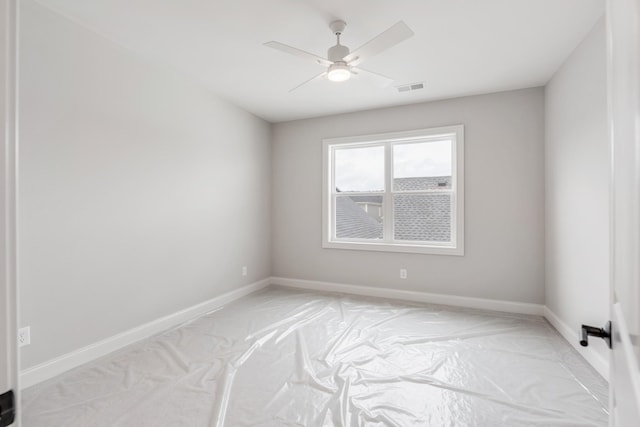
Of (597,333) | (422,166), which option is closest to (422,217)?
(422,166)

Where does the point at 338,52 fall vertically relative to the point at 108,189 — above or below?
above

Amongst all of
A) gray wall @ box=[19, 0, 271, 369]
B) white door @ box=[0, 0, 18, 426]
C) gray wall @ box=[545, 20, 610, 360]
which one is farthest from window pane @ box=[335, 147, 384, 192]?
white door @ box=[0, 0, 18, 426]

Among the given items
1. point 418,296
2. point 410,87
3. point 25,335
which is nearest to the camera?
point 25,335

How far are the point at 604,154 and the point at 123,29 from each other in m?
3.69

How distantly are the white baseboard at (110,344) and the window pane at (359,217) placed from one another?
73.8 inches

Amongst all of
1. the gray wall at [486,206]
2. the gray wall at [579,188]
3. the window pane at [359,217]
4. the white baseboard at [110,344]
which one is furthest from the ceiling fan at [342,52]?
the white baseboard at [110,344]

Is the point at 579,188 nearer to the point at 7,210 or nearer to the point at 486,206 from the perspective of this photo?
the point at 486,206

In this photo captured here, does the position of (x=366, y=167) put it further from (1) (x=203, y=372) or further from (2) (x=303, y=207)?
(1) (x=203, y=372)

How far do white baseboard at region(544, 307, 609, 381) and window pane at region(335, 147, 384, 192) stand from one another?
2366 mm

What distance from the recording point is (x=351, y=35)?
2.38 metres

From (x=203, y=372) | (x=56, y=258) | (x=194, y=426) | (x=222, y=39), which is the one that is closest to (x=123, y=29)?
(x=222, y=39)

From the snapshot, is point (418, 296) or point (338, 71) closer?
point (338, 71)

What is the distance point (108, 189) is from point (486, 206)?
390 centimetres

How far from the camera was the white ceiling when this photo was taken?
2.04 metres
